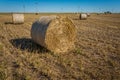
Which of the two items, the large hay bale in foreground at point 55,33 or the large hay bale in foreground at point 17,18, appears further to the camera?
the large hay bale in foreground at point 17,18

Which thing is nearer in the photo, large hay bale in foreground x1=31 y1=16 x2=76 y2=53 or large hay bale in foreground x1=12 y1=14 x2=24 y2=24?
large hay bale in foreground x1=31 y1=16 x2=76 y2=53

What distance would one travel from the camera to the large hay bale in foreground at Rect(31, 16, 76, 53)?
9.42m

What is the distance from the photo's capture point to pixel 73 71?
706 cm

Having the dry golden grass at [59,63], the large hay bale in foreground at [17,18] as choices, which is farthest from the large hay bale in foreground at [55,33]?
the large hay bale in foreground at [17,18]

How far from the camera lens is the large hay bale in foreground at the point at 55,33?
30.9 feet

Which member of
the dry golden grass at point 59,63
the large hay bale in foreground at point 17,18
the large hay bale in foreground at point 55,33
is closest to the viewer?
the dry golden grass at point 59,63

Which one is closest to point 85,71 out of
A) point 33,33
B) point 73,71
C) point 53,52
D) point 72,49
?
point 73,71

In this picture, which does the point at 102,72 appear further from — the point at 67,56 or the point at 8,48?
the point at 8,48

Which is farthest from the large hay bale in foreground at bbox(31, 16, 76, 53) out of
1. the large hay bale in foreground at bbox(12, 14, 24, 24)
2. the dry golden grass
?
the large hay bale in foreground at bbox(12, 14, 24, 24)

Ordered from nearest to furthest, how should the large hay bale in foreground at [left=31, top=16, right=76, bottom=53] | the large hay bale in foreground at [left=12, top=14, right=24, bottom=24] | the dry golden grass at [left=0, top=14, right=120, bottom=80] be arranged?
1. the dry golden grass at [left=0, top=14, right=120, bottom=80]
2. the large hay bale in foreground at [left=31, top=16, right=76, bottom=53]
3. the large hay bale in foreground at [left=12, top=14, right=24, bottom=24]

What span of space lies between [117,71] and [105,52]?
8.99 ft

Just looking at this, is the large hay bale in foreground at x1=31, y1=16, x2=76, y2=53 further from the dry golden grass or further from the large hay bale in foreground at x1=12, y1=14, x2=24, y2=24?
the large hay bale in foreground at x1=12, y1=14, x2=24, y2=24

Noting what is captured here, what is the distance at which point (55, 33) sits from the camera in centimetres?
983

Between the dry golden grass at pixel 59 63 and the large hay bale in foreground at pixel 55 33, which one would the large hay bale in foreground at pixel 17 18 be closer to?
the dry golden grass at pixel 59 63
